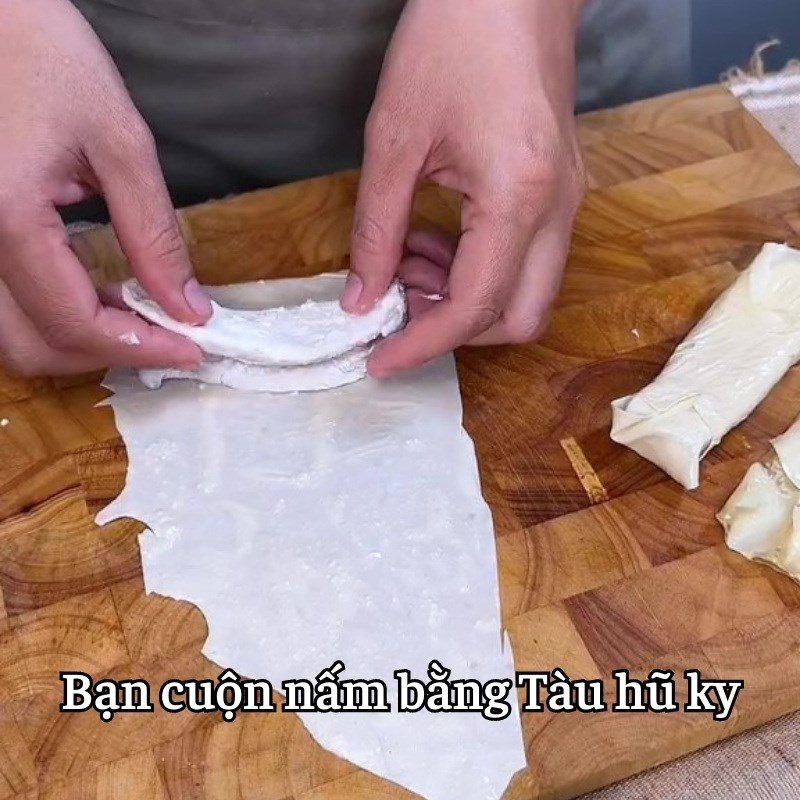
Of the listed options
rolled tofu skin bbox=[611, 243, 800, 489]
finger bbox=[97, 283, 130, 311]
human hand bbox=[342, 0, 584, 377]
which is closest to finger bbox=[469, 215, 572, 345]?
human hand bbox=[342, 0, 584, 377]

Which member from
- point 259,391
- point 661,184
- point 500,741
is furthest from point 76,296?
point 661,184

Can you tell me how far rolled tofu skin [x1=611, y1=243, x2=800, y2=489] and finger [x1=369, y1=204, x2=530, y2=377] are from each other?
0.17 m

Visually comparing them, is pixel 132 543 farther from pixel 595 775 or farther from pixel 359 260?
pixel 595 775

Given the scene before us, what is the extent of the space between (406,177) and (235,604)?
423 millimetres

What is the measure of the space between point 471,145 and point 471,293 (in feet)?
0.45

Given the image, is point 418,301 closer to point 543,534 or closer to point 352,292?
point 352,292

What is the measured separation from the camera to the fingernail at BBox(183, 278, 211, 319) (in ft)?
3.19

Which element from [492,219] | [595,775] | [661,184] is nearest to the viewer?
[595,775]

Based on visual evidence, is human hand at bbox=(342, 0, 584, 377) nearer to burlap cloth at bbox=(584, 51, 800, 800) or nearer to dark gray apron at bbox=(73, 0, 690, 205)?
dark gray apron at bbox=(73, 0, 690, 205)

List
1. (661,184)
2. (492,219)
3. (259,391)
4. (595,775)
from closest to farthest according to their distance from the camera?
1. (595,775)
2. (492,219)
3. (259,391)
4. (661,184)

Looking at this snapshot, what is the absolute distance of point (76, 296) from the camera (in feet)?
2.99

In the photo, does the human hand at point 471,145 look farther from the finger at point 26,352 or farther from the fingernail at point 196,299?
the finger at point 26,352

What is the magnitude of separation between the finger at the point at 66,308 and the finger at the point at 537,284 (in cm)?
32

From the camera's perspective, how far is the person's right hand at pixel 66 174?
86 centimetres
